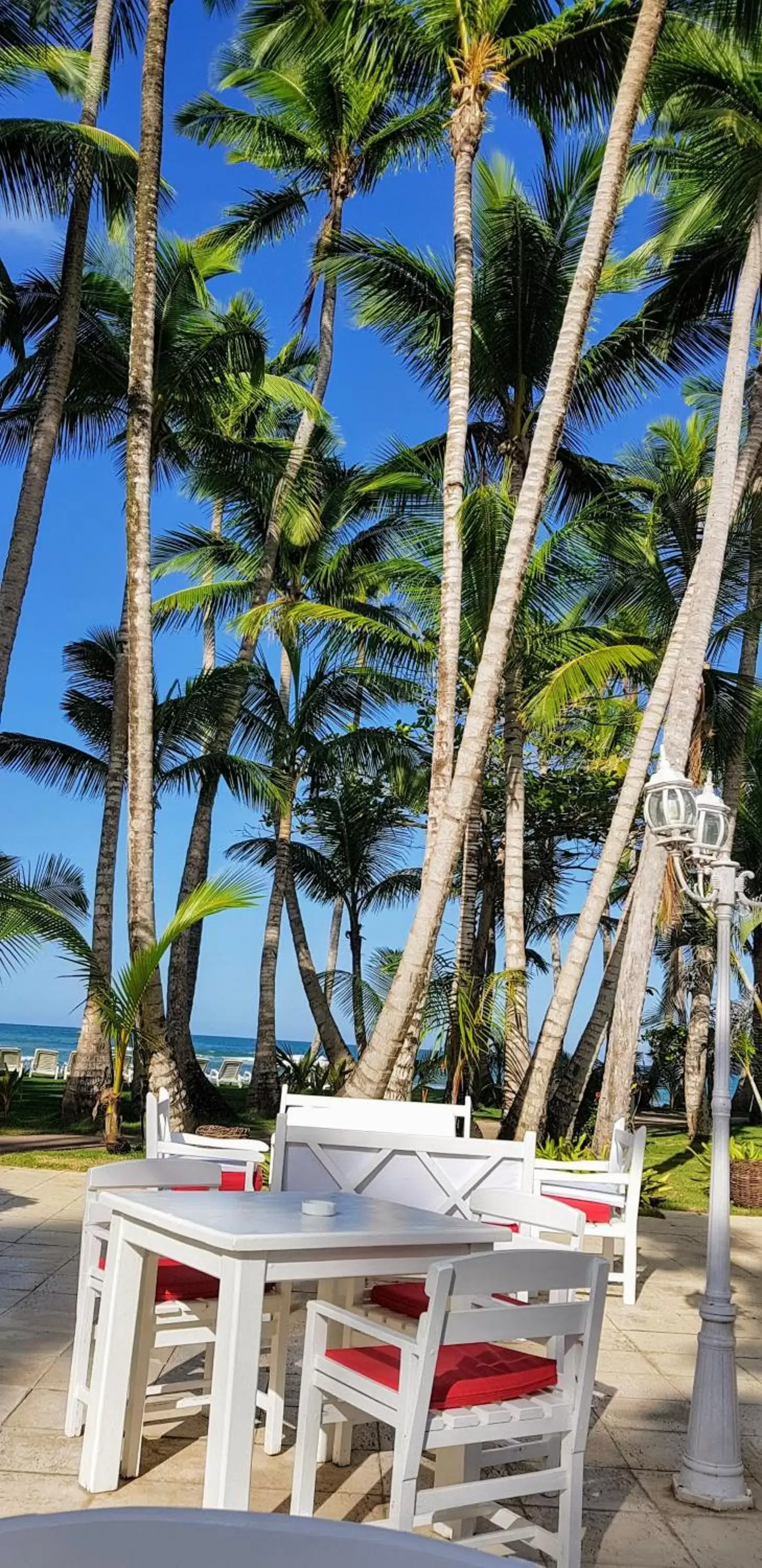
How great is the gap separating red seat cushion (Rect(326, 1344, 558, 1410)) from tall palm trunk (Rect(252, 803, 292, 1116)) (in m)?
11.9

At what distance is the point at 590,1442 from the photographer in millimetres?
4012

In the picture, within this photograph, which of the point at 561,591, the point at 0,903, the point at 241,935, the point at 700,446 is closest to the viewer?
the point at 0,903

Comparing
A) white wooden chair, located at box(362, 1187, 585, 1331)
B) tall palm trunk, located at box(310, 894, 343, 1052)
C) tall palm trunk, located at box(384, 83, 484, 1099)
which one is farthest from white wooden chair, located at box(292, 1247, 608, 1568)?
tall palm trunk, located at box(310, 894, 343, 1052)

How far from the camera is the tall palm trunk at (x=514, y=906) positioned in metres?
11.5

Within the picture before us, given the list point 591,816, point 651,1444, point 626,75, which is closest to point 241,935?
point 591,816

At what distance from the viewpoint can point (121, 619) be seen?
14281 millimetres

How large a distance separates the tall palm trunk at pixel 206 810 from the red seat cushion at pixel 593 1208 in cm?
724

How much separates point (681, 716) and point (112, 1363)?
7590 mm

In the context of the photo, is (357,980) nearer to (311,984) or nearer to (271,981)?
(311,984)

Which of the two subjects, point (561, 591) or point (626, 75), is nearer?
point (626, 75)

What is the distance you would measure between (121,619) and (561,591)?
522 centimetres

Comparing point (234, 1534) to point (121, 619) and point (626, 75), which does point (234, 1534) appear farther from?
point (121, 619)

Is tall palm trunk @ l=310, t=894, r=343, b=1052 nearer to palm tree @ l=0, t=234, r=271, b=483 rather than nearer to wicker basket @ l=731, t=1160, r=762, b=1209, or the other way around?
palm tree @ l=0, t=234, r=271, b=483

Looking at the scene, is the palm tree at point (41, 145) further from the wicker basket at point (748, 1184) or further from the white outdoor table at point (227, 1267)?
the white outdoor table at point (227, 1267)
